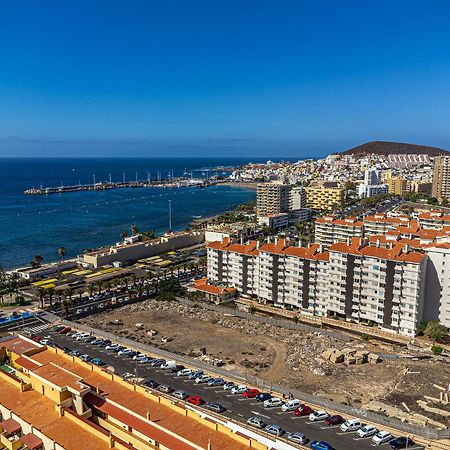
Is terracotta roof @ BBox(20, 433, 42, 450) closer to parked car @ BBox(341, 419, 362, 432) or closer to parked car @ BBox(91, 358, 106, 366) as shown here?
parked car @ BBox(91, 358, 106, 366)

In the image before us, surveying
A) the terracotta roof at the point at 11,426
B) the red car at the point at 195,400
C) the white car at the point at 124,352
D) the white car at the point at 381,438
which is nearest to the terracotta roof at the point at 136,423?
the terracotta roof at the point at 11,426

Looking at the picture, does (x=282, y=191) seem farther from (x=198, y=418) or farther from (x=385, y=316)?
(x=198, y=418)

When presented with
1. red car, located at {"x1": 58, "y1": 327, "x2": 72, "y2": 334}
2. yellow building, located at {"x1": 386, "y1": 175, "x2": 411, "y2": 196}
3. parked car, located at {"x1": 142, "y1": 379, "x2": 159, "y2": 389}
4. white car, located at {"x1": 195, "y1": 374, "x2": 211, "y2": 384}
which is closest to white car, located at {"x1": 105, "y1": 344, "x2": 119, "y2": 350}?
red car, located at {"x1": 58, "y1": 327, "x2": 72, "y2": 334}

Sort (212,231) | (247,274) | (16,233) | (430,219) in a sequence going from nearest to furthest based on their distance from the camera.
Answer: (247,274) < (430,219) < (212,231) < (16,233)

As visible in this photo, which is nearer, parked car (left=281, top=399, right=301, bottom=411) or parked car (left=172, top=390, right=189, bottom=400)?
parked car (left=281, top=399, right=301, bottom=411)

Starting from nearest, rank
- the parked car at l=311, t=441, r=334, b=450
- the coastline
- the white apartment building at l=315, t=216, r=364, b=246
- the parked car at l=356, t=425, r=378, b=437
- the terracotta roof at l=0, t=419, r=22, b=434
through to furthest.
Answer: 1. the terracotta roof at l=0, t=419, r=22, b=434
2. the parked car at l=311, t=441, r=334, b=450
3. the parked car at l=356, t=425, r=378, b=437
4. the white apartment building at l=315, t=216, r=364, b=246
5. the coastline

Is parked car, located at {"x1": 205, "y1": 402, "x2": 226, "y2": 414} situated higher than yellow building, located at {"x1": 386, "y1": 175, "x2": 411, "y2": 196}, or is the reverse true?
yellow building, located at {"x1": 386, "y1": 175, "x2": 411, "y2": 196}

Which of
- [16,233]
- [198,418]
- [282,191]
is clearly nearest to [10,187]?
[16,233]
